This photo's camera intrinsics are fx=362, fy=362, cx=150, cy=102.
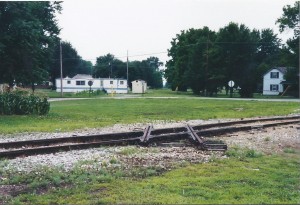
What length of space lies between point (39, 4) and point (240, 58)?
3796cm

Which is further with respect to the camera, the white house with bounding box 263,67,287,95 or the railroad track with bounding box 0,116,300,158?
the white house with bounding box 263,67,287,95

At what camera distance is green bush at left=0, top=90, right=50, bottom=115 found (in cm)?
2094

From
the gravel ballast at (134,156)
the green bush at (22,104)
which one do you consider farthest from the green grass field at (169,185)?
the green bush at (22,104)

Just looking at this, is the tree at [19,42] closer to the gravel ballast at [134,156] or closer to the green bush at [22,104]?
the green bush at [22,104]

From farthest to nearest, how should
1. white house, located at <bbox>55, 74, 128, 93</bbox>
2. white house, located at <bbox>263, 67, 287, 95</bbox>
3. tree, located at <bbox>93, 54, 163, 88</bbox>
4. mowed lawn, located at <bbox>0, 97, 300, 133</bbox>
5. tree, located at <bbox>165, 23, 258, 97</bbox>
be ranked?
tree, located at <bbox>93, 54, 163, 88</bbox>
white house, located at <bbox>263, 67, 287, 95</bbox>
white house, located at <bbox>55, 74, 128, 93</bbox>
tree, located at <bbox>165, 23, 258, 97</bbox>
mowed lawn, located at <bbox>0, 97, 300, 133</bbox>

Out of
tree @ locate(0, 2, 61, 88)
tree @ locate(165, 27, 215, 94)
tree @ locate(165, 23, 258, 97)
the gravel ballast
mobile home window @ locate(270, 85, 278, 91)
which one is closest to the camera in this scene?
the gravel ballast

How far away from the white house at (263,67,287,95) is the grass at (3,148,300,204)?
6980 centimetres

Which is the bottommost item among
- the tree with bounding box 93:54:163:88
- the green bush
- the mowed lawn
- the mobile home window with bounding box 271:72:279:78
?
the mowed lawn

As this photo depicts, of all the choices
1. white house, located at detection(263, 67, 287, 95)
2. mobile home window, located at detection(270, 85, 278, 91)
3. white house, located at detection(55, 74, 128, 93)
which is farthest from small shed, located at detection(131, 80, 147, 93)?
mobile home window, located at detection(270, 85, 278, 91)

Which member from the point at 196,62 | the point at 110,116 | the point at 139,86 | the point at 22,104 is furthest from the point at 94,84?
the point at 110,116

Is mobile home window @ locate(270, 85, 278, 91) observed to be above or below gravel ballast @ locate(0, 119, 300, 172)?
above

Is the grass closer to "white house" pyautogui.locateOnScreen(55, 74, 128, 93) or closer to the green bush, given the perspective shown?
the green bush

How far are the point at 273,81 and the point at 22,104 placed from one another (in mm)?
63729

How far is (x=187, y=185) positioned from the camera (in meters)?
6.32
